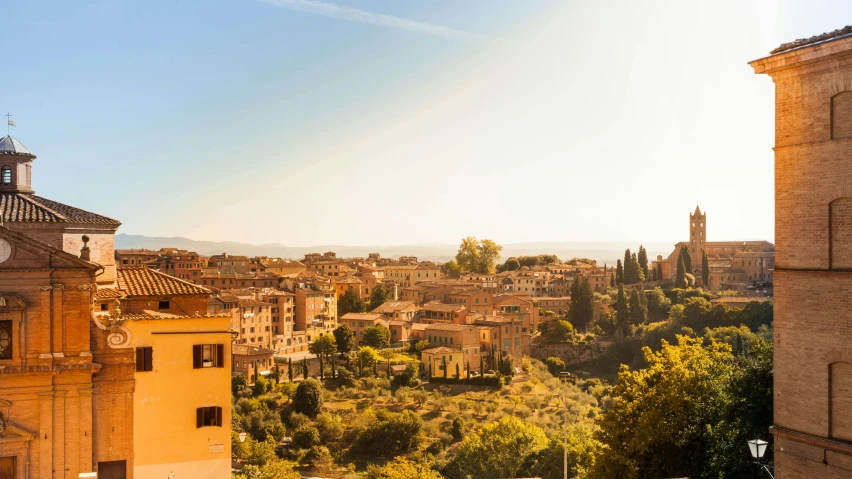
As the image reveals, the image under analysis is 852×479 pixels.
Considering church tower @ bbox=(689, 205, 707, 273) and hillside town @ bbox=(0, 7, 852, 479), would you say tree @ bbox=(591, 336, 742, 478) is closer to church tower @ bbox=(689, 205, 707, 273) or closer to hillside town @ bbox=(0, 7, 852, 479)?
hillside town @ bbox=(0, 7, 852, 479)

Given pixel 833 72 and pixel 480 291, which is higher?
pixel 833 72

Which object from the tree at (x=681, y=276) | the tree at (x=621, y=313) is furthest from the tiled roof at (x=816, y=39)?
the tree at (x=681, y=276)

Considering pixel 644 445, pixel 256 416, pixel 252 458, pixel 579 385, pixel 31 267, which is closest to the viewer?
pixel 31 267

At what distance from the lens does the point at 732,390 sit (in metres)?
15.6

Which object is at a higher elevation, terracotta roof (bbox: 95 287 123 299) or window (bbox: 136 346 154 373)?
terracotta roof (bbox: 95 287 123 299)

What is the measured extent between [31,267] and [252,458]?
1003 inches

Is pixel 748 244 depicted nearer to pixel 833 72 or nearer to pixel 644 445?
pixel 644 445

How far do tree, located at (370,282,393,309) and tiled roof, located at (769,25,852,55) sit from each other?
2569 inches

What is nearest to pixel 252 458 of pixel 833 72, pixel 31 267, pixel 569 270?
pixel 31 267

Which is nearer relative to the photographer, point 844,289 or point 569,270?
point 844,289

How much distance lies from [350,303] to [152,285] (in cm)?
5625

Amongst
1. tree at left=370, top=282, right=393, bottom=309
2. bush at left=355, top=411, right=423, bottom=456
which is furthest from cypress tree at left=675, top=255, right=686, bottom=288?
bush at left=355, top=411, right=423, bottom=456

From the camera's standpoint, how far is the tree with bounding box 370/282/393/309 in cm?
7446

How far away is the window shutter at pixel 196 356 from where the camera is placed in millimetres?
13645
